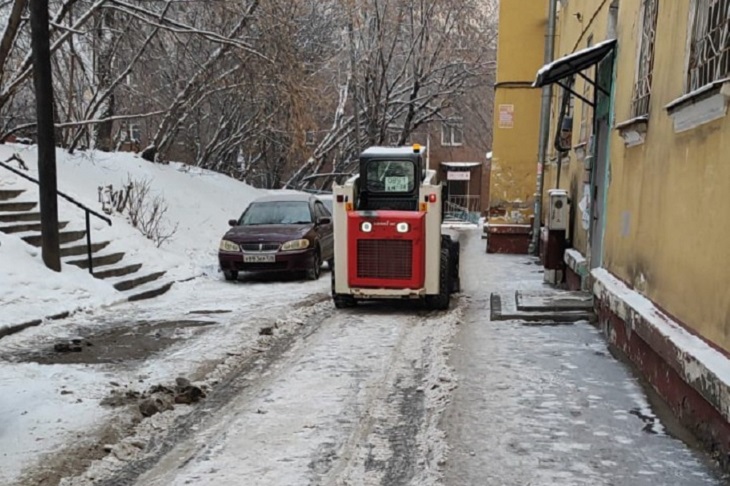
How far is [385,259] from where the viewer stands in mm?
8688

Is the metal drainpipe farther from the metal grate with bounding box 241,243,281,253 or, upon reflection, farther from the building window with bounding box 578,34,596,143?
the metal grate with bounding box 241,243,281,253

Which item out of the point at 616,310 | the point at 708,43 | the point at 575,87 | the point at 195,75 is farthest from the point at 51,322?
the point at 195,75

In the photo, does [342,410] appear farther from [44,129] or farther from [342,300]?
[44,129]

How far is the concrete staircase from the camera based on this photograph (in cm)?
1005

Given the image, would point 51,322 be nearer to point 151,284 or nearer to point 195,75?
point 151,284

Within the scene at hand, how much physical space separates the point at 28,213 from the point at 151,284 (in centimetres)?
232

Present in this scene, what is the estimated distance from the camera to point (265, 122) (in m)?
19.3

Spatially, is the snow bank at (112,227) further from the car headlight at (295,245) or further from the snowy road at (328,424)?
A: the snowy road at (328,424)

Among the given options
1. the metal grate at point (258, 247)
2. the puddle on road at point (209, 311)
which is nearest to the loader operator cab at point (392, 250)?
the puddle on road at point (209, 311)

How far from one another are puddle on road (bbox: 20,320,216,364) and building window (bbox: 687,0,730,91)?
5337mm

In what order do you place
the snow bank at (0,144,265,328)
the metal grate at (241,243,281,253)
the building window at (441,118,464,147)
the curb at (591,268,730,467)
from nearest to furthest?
the curb at (591,268,730,467) < the snow bank at (0,144,265,328) < the metal grate at (241,243,281,253) < the building window at (441,118,464,147)

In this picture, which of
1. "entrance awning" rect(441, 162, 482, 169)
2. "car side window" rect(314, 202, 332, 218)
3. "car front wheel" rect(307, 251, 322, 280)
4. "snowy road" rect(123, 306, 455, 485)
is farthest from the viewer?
"entrance awning" rect(441, 162, 482, 169)

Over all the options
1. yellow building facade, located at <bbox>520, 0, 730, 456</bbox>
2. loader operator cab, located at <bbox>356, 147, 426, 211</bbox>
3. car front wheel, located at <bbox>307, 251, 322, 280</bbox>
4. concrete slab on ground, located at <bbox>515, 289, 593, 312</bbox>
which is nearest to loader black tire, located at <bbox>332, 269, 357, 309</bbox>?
loader operator cab, located at <bbox>356, 147, 426, 211</bbox>

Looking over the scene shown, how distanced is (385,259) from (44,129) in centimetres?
507
